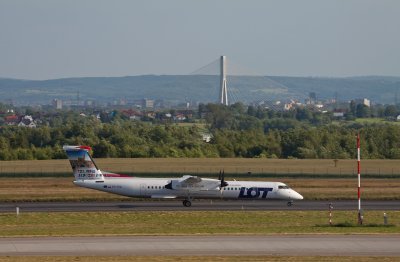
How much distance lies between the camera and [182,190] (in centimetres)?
6322

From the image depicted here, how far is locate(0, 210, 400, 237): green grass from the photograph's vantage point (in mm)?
43406

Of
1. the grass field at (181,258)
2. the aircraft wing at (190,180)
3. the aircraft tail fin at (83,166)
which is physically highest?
the aircraft tail fin at (83,166)

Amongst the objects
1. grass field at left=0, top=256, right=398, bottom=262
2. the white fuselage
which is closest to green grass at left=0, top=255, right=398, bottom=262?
grass field at left=0, top=256, right=398, bottom=262

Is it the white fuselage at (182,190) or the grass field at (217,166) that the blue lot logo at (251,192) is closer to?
the white fuselage at (182,190)

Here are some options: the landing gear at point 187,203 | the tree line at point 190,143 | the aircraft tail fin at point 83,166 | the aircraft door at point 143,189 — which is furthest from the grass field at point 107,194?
the tree line at point 190,143

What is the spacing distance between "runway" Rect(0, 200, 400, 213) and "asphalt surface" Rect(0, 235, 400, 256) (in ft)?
60.6

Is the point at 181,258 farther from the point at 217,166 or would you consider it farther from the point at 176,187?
the point at 217,166

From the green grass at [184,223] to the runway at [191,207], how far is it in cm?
336

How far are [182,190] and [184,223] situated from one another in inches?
524

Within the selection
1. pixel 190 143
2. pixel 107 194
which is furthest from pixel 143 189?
pixel 190 143

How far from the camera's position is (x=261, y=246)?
1492 inches

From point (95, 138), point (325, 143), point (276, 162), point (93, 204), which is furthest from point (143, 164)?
point (93, 204)

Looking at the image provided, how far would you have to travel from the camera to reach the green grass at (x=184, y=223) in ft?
142

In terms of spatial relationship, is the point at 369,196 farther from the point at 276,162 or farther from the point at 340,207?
the point at 276,162
